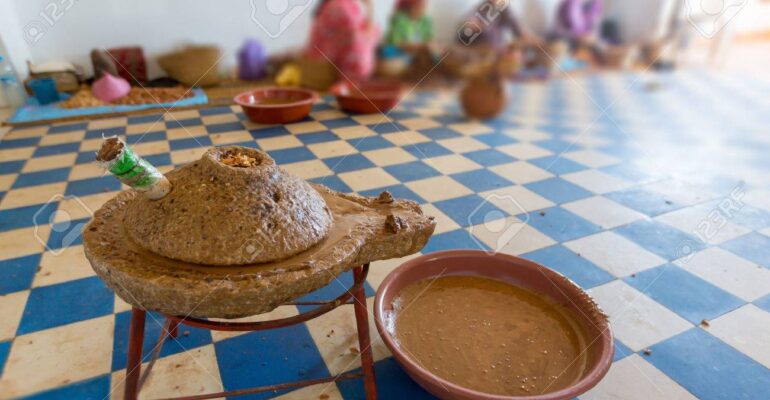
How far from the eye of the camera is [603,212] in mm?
2350

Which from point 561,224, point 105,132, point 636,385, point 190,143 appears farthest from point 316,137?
point 636,385

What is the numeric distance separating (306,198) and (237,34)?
8.07ft

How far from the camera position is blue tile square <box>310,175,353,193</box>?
98.1 inches

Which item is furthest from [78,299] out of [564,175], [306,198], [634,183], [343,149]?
[634,183]

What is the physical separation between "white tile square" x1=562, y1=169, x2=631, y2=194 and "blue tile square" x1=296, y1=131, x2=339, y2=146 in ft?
5.56

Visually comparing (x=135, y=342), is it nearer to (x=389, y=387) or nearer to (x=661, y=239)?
(x=389, y=387)

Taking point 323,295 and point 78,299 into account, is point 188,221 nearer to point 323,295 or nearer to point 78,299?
point 323,295

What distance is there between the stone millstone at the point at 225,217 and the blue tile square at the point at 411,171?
1706mm

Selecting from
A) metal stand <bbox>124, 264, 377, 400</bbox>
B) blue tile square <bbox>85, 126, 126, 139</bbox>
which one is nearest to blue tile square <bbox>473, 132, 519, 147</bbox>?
metal stand <bbox>124, 264, 377, 400</bbox>

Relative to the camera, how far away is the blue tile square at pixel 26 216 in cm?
208

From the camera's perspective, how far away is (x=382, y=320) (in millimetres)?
1157

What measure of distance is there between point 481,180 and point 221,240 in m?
2.06

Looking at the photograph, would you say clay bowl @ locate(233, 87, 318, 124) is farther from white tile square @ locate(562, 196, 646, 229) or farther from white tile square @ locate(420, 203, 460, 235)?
white tile square @ locate(562, 196, 646, 229)

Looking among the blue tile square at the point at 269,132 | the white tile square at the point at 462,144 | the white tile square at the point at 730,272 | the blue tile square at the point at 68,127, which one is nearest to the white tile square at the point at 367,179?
the white tile square at the point at 462,144
